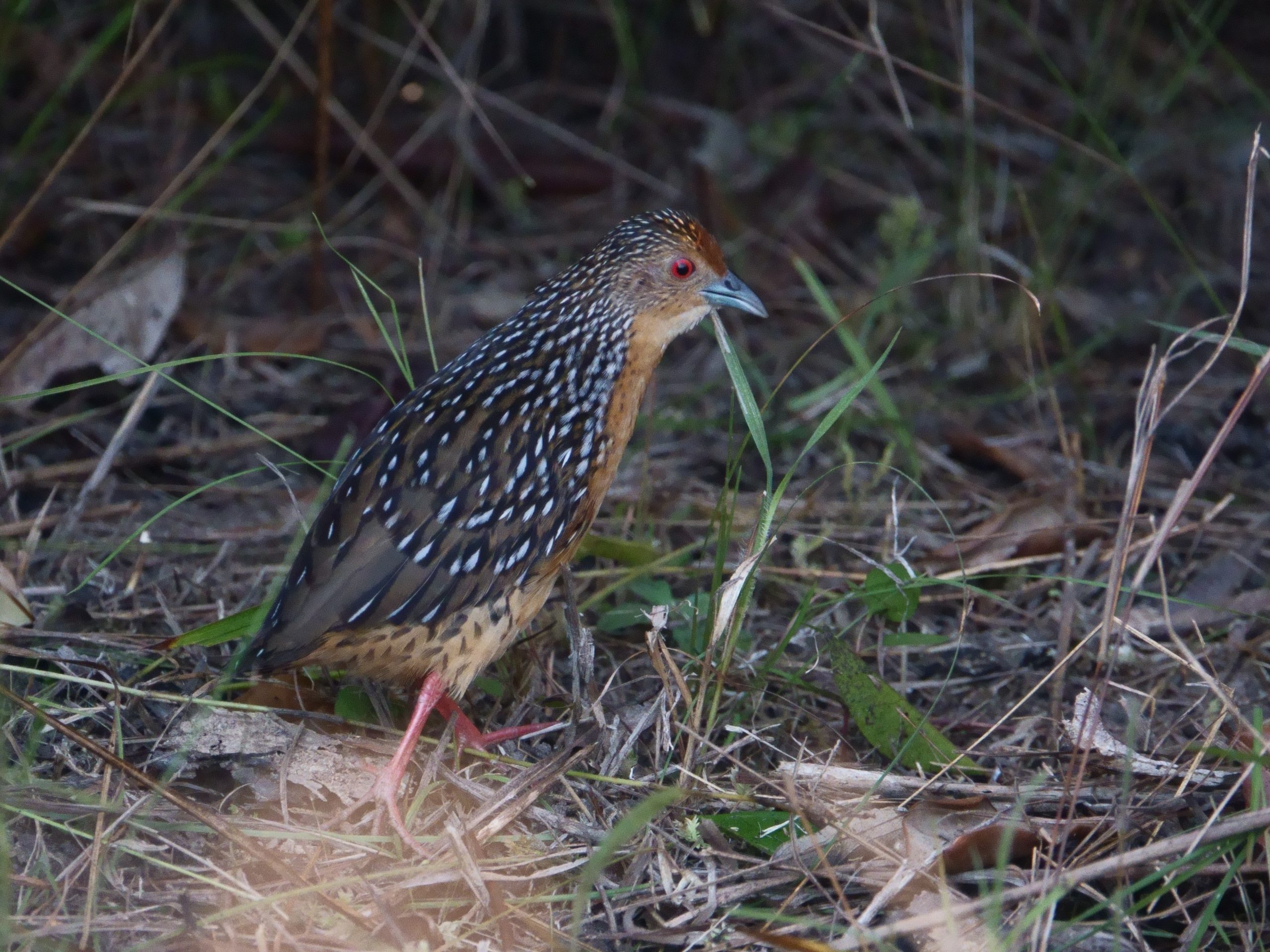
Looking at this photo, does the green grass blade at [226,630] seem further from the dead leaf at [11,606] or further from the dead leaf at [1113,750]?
the dead leaf at [1113,750]

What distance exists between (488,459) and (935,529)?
72.2 inches

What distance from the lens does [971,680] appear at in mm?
4051

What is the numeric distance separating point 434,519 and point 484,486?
0.51 feet

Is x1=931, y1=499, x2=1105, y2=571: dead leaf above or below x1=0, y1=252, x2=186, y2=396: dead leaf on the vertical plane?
below

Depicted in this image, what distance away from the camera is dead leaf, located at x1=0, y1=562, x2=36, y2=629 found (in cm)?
364

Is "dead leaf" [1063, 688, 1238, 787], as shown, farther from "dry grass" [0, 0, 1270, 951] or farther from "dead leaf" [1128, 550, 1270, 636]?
"dead leaf" [1128, 550, 1270, 636]

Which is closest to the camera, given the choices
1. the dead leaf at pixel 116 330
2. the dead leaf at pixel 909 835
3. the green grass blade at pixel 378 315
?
the dead leaf at pixel 909 835

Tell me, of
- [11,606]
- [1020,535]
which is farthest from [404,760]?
[1020,535]

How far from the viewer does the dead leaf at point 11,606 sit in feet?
11.9

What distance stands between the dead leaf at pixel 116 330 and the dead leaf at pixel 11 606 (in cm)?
130

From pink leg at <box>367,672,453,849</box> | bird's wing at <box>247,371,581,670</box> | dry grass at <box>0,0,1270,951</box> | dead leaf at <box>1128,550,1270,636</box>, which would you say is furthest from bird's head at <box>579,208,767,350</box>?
dead leaf at <box>1128,550,1270,636</box>

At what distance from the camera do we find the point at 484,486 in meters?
3.57

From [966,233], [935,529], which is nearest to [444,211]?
[966,233]

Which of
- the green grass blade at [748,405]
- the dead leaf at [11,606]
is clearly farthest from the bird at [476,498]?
the dead leaf at [11,606]
